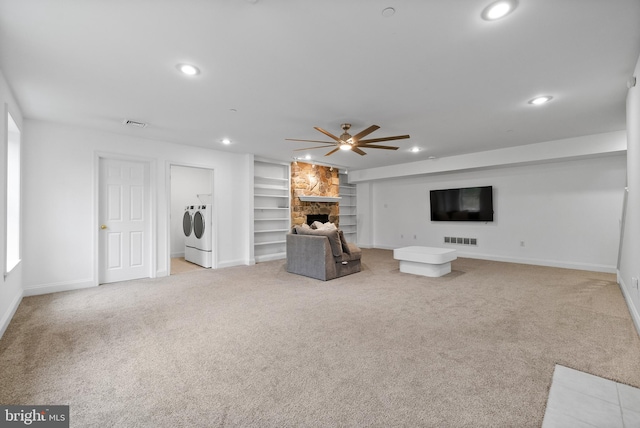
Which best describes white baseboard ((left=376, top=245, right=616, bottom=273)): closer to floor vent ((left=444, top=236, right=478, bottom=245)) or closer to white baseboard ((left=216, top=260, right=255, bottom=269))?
floor vent ((left=444, top=236, right=478, bottom=245))

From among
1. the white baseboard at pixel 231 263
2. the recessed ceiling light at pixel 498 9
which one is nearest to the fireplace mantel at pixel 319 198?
the white baseboard at pixel 231 263

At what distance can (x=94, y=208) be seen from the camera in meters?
4.43

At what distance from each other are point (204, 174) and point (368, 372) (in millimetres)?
7337

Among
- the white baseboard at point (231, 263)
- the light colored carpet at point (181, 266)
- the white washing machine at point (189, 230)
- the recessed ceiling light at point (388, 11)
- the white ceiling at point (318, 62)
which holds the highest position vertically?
the white ceiling at point (318, 62)

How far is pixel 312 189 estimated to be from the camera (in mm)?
7738

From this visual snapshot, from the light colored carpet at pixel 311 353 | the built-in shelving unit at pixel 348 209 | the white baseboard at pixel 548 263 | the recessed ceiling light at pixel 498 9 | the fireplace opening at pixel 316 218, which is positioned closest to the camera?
the light colored carpet at pixel 311 353

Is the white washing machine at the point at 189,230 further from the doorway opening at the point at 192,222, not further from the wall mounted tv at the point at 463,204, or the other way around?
the wall mounted tv at the point at 463,204

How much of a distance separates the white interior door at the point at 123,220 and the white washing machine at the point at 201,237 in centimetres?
117

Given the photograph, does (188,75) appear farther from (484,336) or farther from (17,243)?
(484,336)

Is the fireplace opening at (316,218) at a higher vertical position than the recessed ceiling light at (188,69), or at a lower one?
lower

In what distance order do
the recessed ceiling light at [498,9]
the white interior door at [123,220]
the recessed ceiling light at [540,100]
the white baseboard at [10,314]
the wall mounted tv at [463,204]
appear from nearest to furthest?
the recessed ceiling light at [498,9], the white baseboard at [10,314], the recessed ceiling light at [540,100], the white interior door at [123,220], the wall mounted tv at [463,204]

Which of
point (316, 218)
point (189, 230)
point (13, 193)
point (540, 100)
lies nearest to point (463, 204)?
point (316, 218)

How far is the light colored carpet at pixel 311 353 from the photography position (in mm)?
1662

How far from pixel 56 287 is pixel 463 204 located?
802 centimetres
